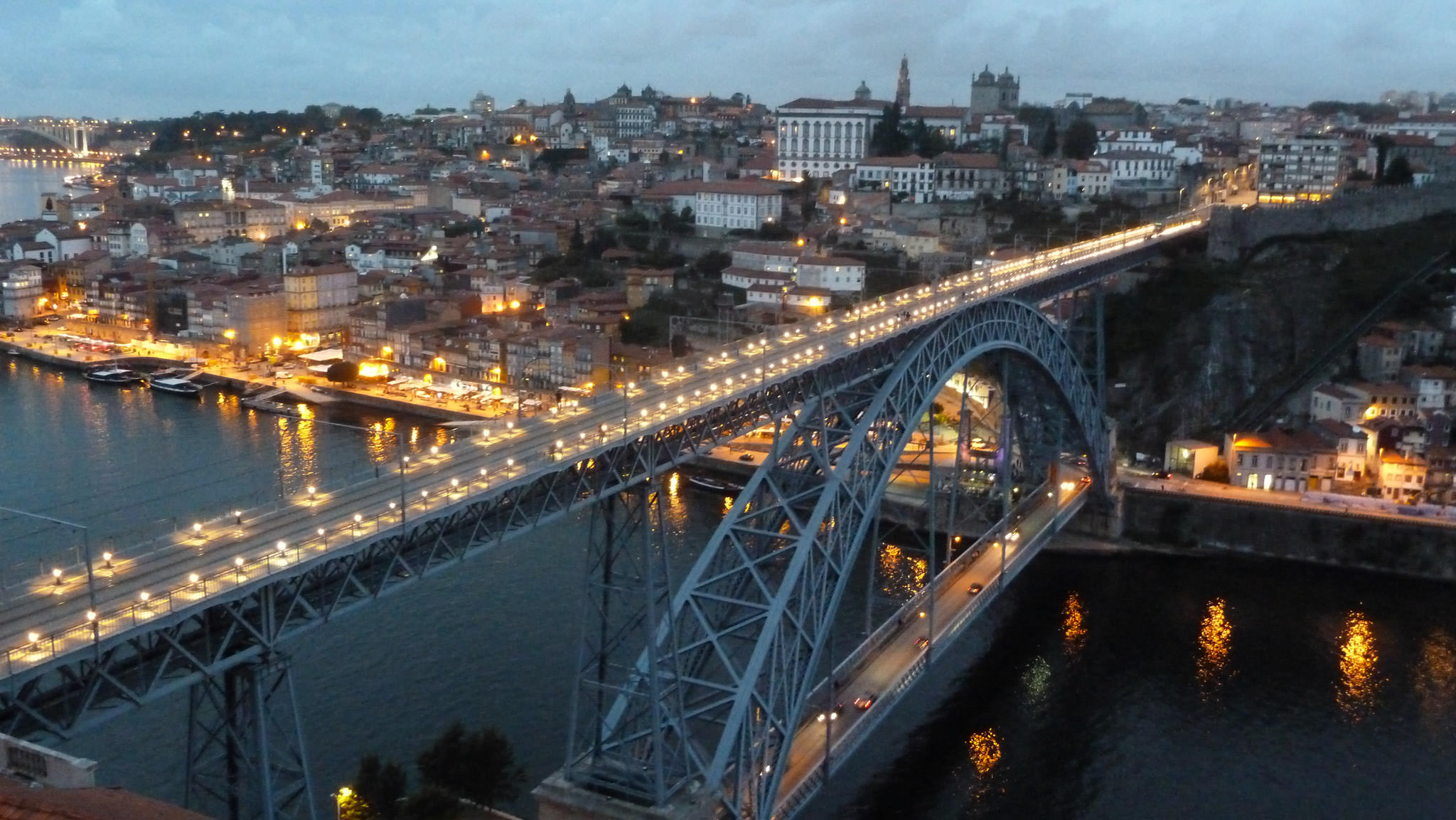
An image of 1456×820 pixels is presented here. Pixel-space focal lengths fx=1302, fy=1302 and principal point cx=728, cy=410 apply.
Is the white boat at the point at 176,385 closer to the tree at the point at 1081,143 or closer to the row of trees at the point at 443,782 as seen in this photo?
the row of trees at the point at 443,782

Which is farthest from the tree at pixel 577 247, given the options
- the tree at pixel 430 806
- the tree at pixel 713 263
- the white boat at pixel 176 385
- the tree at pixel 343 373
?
the tree at pixel 430 806

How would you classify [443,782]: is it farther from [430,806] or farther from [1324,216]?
[1324,216]

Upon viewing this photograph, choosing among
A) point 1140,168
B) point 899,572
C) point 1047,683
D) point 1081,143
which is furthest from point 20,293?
point 1047,683

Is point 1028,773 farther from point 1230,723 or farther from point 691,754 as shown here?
point 691,754

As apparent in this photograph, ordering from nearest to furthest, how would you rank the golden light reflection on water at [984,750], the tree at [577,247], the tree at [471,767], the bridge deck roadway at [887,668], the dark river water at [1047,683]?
the tree at [471,767]
the bridge deck roadway at [887,668]
the dark river water at [1047,683]
the golden light reflection on water at [984,750]
the tree at [577,247]

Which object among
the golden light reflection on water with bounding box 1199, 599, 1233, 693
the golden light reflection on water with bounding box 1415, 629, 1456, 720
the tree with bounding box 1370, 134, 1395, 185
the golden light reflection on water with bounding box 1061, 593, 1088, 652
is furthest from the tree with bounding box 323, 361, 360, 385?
the tree with bounding box 1370, 134, 1395, 185

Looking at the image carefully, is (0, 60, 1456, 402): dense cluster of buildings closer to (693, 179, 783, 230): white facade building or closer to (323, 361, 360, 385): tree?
(693, 179, 783, 230): white facade building
